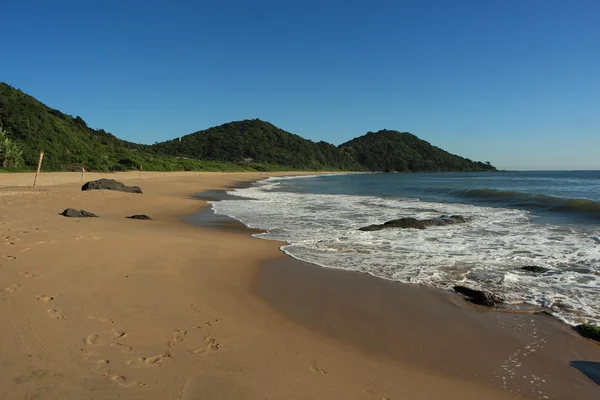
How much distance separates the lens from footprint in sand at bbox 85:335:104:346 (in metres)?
3.75

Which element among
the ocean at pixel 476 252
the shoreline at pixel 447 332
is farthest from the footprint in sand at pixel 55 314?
the ocean at pixel 476 252

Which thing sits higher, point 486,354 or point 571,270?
point 571,270

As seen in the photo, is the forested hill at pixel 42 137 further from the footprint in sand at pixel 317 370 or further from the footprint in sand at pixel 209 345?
the footprint in sand at pixel 317 370

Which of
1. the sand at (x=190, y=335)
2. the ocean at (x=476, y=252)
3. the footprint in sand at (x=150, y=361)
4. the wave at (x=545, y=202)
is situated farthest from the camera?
the wave at (x=545, y=202)

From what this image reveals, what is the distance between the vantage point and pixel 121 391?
2.98 metres

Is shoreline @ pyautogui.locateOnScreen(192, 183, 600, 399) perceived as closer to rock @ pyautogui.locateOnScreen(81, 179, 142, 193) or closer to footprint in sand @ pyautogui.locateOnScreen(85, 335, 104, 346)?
footprint in sand @ pyautogui.locateOnScreen(85, 335, 104, 346)

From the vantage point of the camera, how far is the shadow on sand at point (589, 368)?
3.67 m

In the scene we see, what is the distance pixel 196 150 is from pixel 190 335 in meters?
120

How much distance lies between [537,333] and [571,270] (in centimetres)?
364

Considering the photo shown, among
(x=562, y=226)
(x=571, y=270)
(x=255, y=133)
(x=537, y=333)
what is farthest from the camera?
(x=255, y=133)

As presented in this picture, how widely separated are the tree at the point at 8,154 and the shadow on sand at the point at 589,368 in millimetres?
37303

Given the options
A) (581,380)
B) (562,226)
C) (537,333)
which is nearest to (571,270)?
(537,333)

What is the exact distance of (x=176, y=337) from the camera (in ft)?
13.2

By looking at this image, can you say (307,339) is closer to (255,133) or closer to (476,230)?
(476,230)
